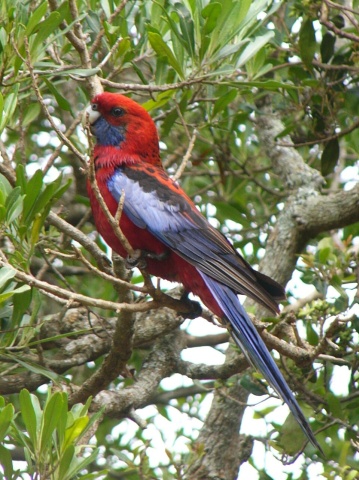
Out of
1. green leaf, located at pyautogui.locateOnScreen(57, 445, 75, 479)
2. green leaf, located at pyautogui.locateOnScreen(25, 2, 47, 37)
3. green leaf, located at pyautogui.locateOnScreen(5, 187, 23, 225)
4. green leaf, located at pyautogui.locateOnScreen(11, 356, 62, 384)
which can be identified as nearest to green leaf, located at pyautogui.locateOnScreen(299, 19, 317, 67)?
green leaf, located at pyautogui.locateOnScreen(25, 2, 47, 37)

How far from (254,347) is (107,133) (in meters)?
1.71

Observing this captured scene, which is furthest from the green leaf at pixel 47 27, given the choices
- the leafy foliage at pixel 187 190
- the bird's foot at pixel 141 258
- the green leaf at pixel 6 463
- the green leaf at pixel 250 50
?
the green leaf at pixel 6 463

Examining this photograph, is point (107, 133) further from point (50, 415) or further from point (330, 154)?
point (50, 415)

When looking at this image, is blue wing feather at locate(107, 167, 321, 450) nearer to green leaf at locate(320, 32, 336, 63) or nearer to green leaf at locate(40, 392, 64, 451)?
green leaf at locate(40, 392, 64, 451)

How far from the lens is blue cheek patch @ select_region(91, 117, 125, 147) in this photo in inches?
180

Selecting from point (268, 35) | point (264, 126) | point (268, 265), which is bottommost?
point (268, 265)

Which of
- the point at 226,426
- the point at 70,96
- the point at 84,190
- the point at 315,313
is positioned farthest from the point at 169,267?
the point at 70,96

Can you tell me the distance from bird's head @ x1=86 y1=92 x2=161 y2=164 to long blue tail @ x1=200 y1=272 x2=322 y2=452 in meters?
1.09

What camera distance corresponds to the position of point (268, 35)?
14.0 feet

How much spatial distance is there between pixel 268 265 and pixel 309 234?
13.4 inches

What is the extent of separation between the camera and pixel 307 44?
181 inches

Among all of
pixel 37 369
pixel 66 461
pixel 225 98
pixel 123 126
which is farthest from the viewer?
pixel 123 126

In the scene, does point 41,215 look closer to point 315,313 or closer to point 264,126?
point 315,313

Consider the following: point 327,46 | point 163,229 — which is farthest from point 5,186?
point 327,46
